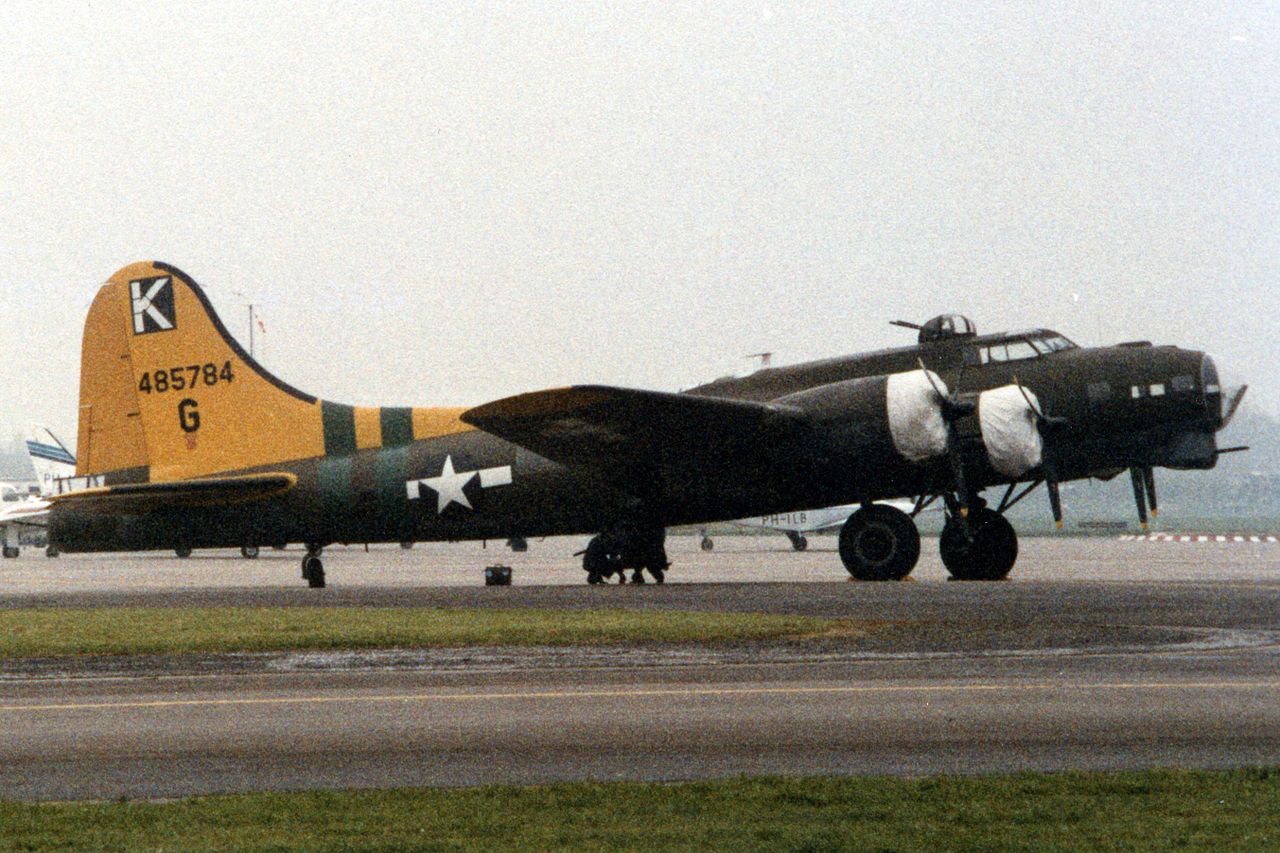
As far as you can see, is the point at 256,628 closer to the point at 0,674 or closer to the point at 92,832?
the point at 0,674

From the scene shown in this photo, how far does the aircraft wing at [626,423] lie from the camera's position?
97.4 feet

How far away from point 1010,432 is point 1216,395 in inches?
161

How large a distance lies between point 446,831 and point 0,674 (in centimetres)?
1086

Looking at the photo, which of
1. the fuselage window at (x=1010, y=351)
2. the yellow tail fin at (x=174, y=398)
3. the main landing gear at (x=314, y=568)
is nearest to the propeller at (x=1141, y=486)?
the fuselage window at (x=1010, y=351)

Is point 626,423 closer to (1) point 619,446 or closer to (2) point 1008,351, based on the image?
(1) point 619,446

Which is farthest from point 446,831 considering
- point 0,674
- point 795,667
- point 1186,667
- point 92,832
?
point 0,674

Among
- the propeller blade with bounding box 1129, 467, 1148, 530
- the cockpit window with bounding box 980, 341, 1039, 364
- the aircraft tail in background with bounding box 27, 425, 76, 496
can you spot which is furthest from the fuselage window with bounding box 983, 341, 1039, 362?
the aircraft tail in background with bounding box 27, 425, 76, 496

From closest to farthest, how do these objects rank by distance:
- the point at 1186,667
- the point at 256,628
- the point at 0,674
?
the point at 1186,667
the point at 0,674
the point at 256,628

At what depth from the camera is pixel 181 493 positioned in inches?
1340

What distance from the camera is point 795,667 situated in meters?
16.6

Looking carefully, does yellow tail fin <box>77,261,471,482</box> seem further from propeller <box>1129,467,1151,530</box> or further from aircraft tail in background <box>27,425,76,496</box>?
aircraft tail in background <box>27,425,76,496</box>

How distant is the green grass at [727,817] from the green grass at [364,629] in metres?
10.6

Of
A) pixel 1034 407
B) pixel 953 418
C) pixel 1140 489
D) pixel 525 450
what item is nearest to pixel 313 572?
pixel 525 450

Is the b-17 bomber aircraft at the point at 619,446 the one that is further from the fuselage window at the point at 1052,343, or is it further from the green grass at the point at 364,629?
the green grass at the point at 364,629
